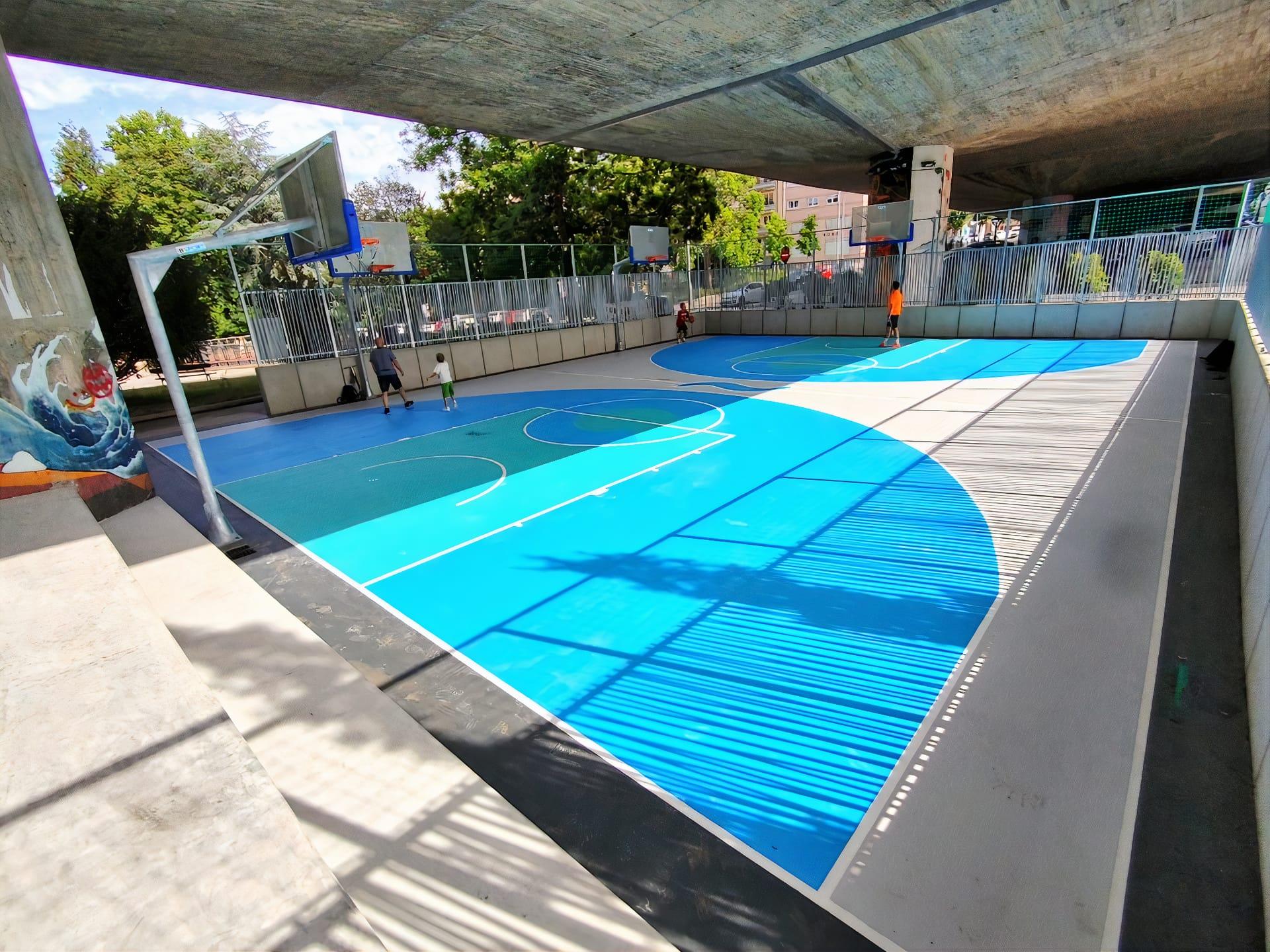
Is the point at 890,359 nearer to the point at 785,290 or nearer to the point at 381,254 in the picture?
the point at 785,290

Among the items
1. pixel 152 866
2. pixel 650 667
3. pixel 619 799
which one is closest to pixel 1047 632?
pixel 650 667

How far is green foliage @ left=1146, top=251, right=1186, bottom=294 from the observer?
52.9 feet

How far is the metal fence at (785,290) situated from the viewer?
15.2 meters

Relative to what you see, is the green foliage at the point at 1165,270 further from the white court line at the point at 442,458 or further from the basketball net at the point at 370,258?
the basketball net at the point at 370,258

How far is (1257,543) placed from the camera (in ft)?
13.7

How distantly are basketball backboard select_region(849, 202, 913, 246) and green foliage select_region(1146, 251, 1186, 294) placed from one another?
647 cm

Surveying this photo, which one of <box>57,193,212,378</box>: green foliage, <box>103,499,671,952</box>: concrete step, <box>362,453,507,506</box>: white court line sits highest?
<box>57,193,212,378</box>: green foliage

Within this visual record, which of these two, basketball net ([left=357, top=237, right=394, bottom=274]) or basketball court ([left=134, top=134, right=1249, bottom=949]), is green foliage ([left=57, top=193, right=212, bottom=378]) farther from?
basketball court ([left=134, top=134, right=1249, bottom=949])

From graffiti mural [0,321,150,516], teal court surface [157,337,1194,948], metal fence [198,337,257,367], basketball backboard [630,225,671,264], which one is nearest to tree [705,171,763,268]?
basketball backboard [630,225,671,264]

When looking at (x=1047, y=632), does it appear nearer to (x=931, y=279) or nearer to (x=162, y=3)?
(x=162, y=3)

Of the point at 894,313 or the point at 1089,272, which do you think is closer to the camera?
the point at 1089,272

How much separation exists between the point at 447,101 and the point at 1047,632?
51.2 feet

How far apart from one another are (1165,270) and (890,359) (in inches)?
296

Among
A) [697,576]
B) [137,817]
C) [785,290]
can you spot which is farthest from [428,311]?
[137,817]
